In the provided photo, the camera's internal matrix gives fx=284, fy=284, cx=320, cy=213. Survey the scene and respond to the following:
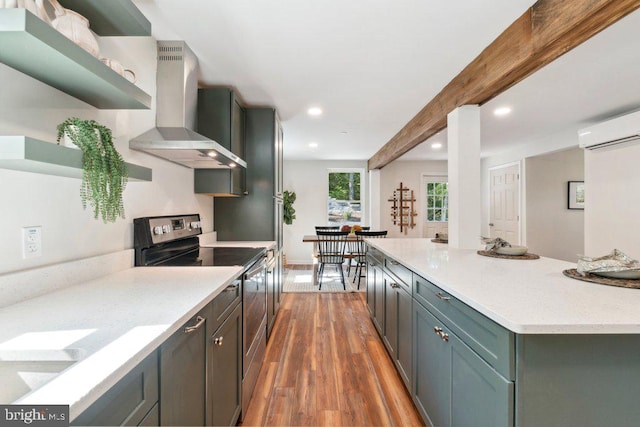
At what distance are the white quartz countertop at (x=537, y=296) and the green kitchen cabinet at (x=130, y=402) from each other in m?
1.04

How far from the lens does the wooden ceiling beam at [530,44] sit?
49.5 inches

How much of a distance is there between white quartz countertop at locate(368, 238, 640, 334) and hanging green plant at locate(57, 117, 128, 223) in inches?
56.7

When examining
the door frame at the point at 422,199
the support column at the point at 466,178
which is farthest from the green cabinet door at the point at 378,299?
the door frame at the point at 422,199

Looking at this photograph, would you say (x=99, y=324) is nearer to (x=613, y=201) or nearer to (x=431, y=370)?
(x=431, y=370)

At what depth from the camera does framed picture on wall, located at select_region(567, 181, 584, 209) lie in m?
5.13

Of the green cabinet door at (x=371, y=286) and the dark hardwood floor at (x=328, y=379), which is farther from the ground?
the green cabinet door at (x=371, y=286)

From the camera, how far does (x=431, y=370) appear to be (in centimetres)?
145

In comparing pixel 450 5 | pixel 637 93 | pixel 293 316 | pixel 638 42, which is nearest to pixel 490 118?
pixel 637 93

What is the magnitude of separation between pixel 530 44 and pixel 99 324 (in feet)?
7.61

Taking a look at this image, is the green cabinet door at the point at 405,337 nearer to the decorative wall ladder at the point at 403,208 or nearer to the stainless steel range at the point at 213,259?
the stainless steel range at the point at 213,259

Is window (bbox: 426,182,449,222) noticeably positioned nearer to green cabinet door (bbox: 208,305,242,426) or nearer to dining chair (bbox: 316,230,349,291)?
dining chair (bbox: 316,230,349,291)

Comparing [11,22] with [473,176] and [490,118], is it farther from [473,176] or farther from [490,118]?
[490,118]

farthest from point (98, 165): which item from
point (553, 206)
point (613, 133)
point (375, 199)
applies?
point (553, 206)

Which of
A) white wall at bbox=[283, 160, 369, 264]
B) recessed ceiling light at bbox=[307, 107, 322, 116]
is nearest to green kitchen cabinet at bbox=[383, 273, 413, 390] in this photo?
recessed ceiling light at bbox=[307, 107, 322, 116]
